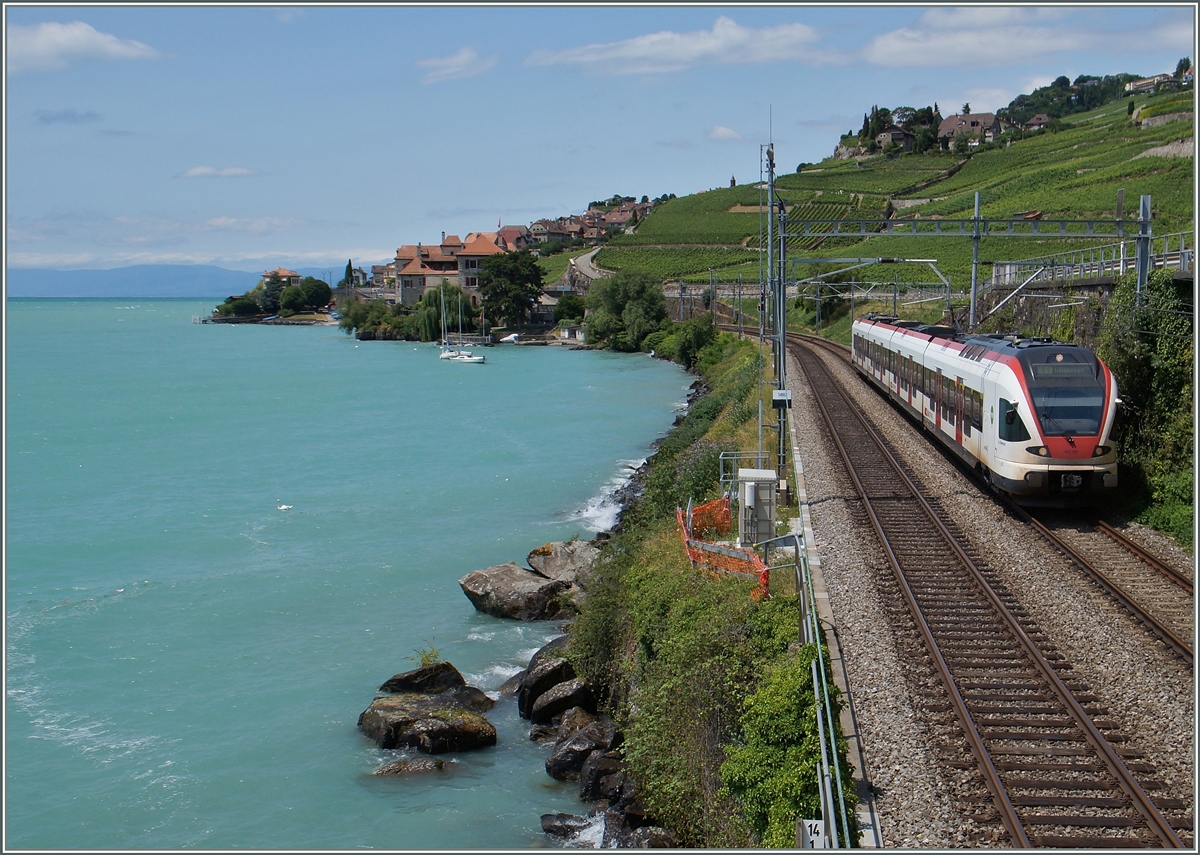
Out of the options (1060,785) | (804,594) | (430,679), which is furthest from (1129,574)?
(430,679)

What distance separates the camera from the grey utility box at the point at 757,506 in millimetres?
16672

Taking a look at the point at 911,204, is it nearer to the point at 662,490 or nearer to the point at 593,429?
the point at 593,429

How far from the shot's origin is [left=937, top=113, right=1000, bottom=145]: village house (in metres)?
182

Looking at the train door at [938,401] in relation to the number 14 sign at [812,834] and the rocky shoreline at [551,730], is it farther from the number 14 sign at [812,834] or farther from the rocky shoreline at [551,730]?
the number 14 sign at [812,834]

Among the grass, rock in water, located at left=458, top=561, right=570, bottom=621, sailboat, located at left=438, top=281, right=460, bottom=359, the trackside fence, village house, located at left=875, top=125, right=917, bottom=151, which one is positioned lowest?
rock in water, located at left=458, top=561, right=570, bottom=621

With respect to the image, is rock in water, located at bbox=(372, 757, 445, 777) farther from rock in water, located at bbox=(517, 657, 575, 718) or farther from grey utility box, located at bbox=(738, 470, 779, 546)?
grey utility box, located at bbox=(738, 470, 779, 546)

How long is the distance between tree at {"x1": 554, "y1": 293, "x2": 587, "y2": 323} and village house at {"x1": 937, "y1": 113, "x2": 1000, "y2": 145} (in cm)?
9742

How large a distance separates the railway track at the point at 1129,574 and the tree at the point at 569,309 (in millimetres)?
94997

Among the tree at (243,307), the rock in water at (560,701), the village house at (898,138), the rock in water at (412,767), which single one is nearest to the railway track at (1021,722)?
the rock in water at (560,701)

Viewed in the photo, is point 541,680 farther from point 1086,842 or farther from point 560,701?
point 1086,842

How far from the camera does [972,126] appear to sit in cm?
18775

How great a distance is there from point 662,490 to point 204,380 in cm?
6765

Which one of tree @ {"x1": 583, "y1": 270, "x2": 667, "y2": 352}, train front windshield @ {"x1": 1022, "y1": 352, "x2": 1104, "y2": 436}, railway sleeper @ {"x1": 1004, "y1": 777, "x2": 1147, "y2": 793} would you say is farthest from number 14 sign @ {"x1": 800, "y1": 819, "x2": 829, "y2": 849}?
tree @ {"x1": 583, "y1": 270, "x2": 667, "y2": 352}

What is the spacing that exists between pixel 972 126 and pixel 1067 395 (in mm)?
190018
